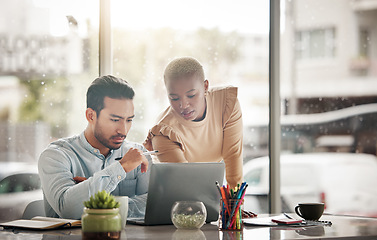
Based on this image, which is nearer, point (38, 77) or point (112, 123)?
point (112, 123)

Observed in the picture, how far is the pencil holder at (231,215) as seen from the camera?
7.43ft

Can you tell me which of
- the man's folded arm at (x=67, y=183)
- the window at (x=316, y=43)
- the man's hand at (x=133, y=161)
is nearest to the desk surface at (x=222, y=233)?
the man's folded arm at (x=67, y=183)

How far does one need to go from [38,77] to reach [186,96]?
39.4 inches

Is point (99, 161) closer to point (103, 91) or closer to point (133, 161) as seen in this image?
point (133, 161)

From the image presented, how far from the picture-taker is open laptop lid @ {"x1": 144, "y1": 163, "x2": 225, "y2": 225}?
7.59 ft

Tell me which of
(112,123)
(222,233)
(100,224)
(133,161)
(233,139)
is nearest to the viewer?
(100,224)

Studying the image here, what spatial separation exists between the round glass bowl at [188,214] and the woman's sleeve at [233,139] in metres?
1.55

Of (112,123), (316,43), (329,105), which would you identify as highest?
(316,43)

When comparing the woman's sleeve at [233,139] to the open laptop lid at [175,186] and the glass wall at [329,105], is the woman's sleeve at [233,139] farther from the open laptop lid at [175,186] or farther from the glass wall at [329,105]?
the open laptop lid at [175,186]

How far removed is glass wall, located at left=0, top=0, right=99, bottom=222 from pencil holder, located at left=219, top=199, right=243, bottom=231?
147 centimetres

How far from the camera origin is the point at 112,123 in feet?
10.7

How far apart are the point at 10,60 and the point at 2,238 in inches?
65.2

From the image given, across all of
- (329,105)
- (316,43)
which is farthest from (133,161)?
(316,43)

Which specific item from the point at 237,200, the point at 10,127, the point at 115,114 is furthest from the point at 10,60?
the point at 237,200
